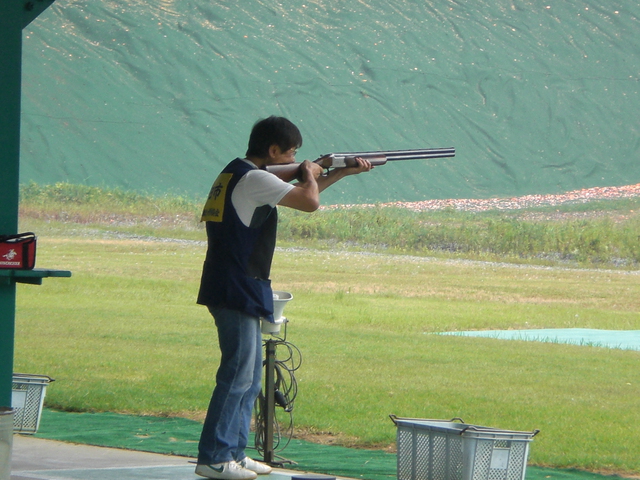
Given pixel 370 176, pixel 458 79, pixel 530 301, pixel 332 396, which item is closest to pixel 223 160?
pixel 370 176

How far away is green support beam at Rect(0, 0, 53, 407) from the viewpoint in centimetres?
351

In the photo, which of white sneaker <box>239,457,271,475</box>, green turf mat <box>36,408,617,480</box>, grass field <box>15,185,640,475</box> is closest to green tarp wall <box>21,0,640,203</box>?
grass field <box>15,185,640,475</box>

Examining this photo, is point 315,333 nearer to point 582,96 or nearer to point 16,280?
point 16,280

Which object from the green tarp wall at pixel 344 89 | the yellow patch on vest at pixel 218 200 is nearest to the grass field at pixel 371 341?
the yellow patch on vest at pixel 218 200

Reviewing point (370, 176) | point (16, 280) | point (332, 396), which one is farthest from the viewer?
point (370, 176)

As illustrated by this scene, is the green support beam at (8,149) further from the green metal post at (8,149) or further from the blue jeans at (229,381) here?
the blue jeans at (229,381)

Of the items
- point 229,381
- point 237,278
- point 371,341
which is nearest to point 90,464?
point 229,381

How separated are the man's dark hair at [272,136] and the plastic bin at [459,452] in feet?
3.21

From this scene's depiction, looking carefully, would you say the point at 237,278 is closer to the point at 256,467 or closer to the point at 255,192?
the point at 255,192

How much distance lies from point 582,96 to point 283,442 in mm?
28644

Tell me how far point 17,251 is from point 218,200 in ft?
2.13

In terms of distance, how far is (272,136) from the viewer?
346 cm

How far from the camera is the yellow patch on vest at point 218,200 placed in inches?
132

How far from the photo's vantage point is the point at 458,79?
31.1 meters
